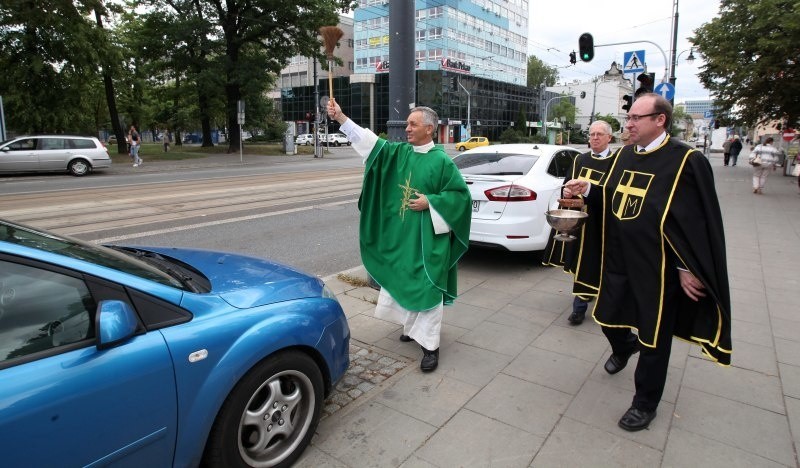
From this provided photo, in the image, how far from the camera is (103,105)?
44.3 meters

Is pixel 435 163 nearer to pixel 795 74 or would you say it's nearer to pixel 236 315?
pixel 236 315

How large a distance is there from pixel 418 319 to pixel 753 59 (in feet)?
73.1

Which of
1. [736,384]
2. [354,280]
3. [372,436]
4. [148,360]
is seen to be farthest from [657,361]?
[354,280]

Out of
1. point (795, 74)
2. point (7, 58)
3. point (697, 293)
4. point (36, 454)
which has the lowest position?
point (36, 454)

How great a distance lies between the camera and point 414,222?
3.64 m

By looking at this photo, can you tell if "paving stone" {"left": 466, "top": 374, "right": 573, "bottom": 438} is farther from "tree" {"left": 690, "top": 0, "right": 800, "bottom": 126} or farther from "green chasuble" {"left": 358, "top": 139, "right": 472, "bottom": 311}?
"tree" {"left": 690, "top": 0, "right": 800, "bottom": 126}

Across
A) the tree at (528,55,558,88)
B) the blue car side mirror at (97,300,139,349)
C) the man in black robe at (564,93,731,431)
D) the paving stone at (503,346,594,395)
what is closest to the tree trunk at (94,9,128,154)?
the paving stone at (503,346,594,395)

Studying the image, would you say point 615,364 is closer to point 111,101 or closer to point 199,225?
point 199,225

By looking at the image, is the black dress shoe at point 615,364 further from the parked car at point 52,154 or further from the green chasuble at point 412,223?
the parked car at point 52,154

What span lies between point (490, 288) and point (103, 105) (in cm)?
4862

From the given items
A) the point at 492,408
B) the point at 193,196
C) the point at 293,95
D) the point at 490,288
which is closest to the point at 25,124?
the point at 193,196

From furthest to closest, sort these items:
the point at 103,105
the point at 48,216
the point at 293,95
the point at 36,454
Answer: the point at 293,95 < the point at 103,105 < the point at 48,216 < the point at 36,454

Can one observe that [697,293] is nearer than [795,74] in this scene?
Yes

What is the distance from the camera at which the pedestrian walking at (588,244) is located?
3.39 meters
